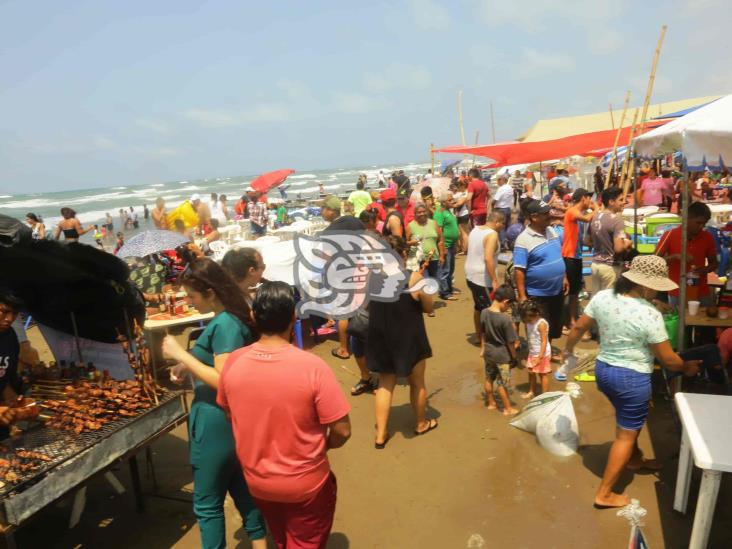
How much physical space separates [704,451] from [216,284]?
249 centimetres

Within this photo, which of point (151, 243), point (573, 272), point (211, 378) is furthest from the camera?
point (151, 243)

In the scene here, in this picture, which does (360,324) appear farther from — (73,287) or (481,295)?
(73,287)

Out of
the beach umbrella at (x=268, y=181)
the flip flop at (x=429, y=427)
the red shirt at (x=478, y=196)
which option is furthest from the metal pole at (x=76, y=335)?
the beach umbrella at (x=268, y=181)

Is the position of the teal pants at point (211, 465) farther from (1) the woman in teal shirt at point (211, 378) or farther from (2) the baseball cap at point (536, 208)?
(2) the baseball cap at point (536, 208)

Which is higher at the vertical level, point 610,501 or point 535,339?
point 535,339

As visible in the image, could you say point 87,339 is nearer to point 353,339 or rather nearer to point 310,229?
point 353,339

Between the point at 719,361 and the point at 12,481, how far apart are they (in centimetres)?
438

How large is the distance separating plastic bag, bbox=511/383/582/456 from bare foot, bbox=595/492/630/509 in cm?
59

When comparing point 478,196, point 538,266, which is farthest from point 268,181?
point 538,266

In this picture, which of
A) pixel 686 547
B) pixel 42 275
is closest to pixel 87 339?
pixel 42 275

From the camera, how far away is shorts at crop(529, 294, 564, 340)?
4.75 meters

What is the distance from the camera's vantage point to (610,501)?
3.12 metres

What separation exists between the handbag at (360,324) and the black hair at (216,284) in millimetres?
2382

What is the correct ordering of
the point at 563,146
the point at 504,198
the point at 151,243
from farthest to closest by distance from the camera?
the point at 504,198 < the point at 563,146 < the point at 151,243
